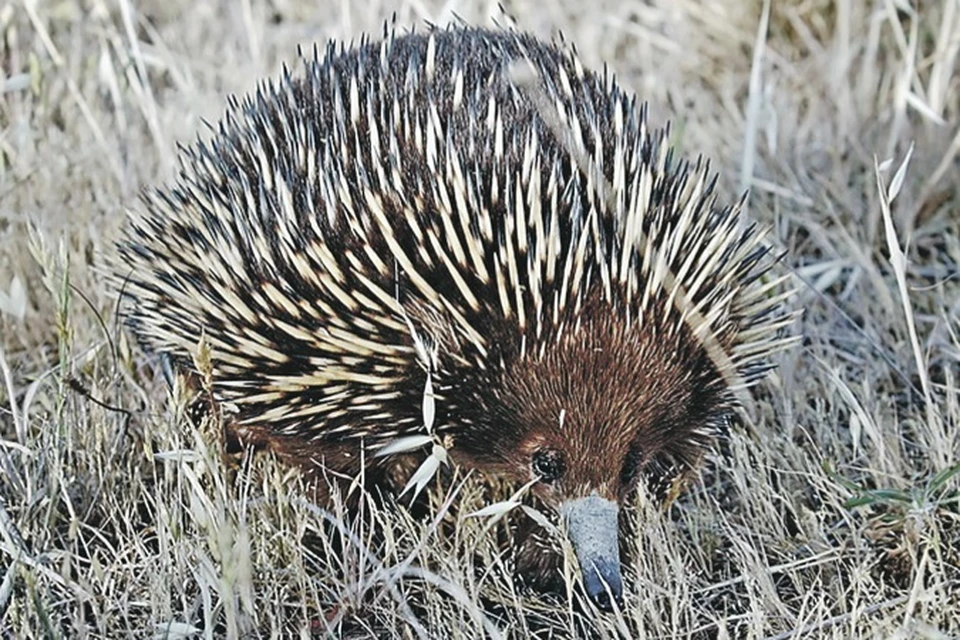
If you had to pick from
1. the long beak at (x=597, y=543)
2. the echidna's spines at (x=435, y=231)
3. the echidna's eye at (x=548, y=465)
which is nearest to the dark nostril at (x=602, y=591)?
the long beak at (x=597, y=543)

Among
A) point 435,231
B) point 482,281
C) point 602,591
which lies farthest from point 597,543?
point 435,231

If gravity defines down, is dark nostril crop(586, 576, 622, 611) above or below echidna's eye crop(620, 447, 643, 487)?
below

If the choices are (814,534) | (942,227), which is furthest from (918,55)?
(814,534)

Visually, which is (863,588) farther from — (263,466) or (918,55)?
(918,55)

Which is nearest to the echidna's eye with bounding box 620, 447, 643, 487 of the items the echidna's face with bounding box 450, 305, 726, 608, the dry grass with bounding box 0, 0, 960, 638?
the echidna's face with bounding box 450, 305, 726, 608

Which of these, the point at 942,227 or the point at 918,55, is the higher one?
the point at 918,55

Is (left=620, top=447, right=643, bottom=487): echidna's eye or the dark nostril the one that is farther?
(left=620, top=447, right=643, bottom=487): echidna's eye

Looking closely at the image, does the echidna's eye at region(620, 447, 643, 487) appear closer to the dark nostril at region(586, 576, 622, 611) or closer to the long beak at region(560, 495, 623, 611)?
the long beak at region(560, 495, 623, 611)
